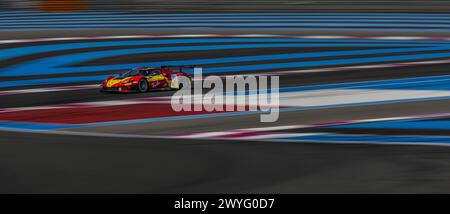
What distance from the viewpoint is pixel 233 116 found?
13.7 m

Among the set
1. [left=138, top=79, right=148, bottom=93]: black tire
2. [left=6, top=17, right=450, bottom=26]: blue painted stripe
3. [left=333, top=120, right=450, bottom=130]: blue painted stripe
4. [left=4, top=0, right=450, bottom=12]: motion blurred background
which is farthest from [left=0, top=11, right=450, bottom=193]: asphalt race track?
[left=4, top=0, right=450, bottom=12]: motion blurred background

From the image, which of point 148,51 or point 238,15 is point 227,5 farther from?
point 148,51

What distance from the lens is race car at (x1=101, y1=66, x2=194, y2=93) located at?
16.6 m

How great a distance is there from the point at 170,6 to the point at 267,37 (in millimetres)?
12799

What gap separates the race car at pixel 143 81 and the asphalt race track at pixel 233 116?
244 mm

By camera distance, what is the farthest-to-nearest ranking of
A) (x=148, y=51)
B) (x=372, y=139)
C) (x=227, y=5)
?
(x=227, y=5) → (x=148, y=51) → (x=372, y=139)

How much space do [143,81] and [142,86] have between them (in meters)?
0.10

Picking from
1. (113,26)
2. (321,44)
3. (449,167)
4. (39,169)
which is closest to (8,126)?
(39,169)

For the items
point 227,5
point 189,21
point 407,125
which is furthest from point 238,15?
point 407,125

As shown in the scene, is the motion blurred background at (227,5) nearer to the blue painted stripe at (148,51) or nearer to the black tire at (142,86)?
the blue painted stripe at (148,51)

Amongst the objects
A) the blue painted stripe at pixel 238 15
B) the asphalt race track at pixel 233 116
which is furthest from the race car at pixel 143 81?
the blue painted stripe at pixel 238 15

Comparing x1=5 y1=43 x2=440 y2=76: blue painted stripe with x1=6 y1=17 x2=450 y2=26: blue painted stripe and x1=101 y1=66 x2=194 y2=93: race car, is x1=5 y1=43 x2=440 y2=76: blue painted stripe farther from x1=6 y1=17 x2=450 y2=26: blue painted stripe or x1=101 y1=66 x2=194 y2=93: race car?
x1=6 y1=17 x2=450 y2=26: blue painted stripe

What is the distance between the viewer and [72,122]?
1330 centimetres

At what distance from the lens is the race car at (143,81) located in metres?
16.6
